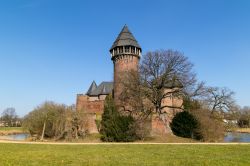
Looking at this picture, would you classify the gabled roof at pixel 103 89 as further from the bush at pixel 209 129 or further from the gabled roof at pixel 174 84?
the bush at pixel 209 129

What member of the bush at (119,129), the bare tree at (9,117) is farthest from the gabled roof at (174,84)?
the bare tree at (9,117)

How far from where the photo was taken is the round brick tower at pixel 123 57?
33.8 metres

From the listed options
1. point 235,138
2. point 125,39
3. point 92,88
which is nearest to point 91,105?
point 92,88

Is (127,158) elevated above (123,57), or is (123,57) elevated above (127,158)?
(123,57)

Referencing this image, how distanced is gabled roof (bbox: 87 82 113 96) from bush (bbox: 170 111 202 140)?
16194 millimetres

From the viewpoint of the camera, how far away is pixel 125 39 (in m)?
35.3

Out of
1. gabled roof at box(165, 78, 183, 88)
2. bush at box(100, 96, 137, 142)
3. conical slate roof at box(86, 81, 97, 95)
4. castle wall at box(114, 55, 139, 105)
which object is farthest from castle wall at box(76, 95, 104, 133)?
gabled roof at box(165, 78, 183, 88)

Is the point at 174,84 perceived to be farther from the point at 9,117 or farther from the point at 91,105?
the point at 9,117

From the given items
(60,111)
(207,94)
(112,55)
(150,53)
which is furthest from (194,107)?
(60,111)

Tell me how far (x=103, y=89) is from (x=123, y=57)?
39.7ft

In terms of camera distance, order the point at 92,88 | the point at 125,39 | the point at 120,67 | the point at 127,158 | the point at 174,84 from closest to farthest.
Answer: the point at 127,158, the point at 174,84, the point at 120,67, the point at 125,39, the point at 92,88

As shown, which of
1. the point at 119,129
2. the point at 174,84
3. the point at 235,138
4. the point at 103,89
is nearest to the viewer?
the point at 119,129

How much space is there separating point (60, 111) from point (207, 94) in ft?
56.9

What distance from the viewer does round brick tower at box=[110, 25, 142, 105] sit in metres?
33.8
